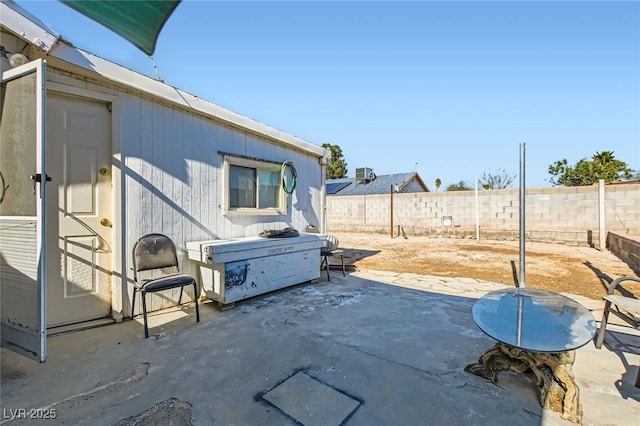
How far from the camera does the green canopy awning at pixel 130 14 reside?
213 centimetres

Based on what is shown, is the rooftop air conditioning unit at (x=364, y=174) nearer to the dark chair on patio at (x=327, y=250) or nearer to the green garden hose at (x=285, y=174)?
the dark chair on patio at (x=327, y=250)

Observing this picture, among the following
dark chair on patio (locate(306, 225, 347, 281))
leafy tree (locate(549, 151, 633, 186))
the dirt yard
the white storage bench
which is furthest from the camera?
leafy tree (locate(549, 151, 633, 186))

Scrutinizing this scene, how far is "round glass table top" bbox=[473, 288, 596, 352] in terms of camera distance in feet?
5.26

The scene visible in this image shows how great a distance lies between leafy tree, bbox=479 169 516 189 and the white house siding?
30.5m

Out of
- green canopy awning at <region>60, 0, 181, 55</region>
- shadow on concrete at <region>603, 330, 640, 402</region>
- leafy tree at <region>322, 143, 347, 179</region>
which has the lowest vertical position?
shadow on concrete at <region>603, 330, 640, 402</region>

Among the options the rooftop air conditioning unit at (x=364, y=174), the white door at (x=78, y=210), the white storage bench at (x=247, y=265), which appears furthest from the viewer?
the rooftop air conditioning unit at (x=364, y=174)

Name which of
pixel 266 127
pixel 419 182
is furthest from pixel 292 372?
pixel 419 182

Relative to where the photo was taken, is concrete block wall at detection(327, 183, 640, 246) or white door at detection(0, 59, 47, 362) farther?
concrete block wall at detection(327, 183, 640, 246)

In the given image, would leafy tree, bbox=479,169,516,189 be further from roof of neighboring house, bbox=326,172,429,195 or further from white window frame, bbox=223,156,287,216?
white window frame, bbox=223,156,287,216

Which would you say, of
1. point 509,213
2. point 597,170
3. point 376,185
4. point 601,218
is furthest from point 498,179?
point 601,218

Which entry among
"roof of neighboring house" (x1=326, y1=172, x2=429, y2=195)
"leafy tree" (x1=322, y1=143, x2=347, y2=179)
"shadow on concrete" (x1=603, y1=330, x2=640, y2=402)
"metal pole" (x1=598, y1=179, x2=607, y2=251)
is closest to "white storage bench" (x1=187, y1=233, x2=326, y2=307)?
"shadow on concrete" (x1=603, y1=330, x2=640, y2=402)

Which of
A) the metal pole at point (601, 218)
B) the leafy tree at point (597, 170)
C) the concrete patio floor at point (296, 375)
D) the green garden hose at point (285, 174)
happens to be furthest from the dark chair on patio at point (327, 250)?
the leafy tree at point (597, 170)

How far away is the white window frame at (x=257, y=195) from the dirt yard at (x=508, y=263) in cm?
224

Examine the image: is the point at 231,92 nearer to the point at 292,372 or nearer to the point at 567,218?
the point at 292,372
